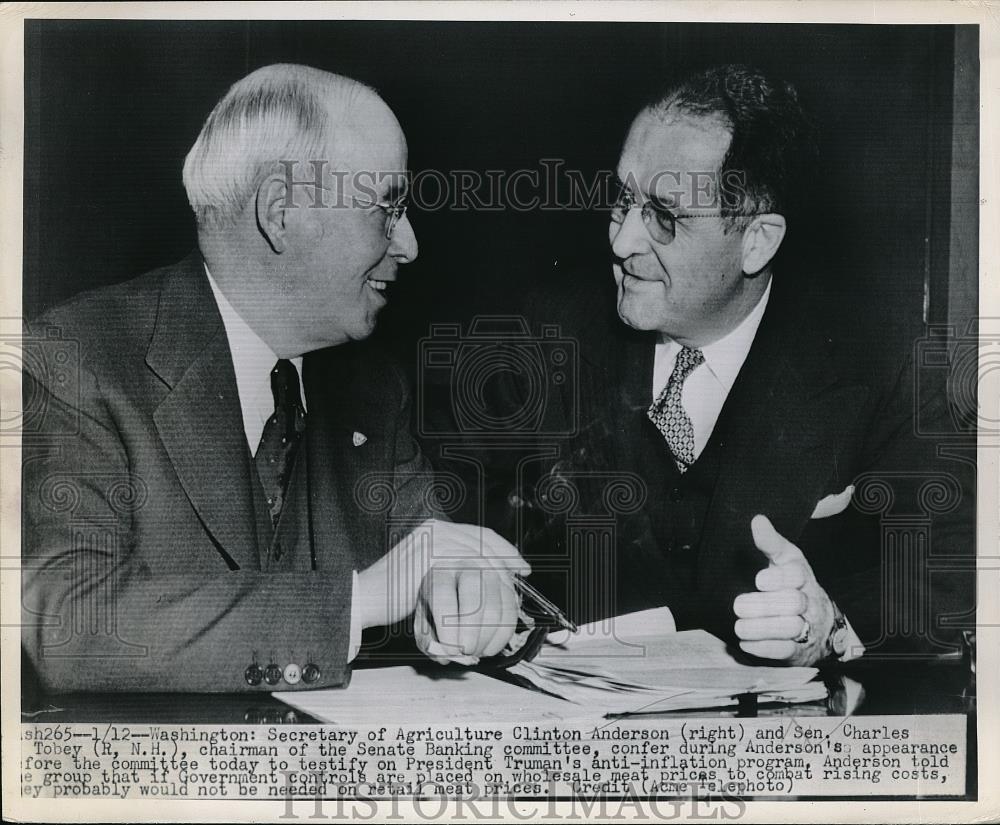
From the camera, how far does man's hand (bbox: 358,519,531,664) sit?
2.29m

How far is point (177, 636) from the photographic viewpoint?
2.26 m

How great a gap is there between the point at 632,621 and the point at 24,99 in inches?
73.3

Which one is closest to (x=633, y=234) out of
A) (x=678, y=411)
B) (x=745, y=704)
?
(x=678, y=411)

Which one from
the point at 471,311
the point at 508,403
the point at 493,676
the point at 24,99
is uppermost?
the point at 24,99

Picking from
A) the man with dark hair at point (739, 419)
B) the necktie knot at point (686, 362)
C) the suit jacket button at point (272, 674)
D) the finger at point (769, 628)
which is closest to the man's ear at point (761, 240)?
the man with dark hair at point (739, 419)

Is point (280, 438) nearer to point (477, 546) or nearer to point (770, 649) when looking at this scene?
point (477, 546)

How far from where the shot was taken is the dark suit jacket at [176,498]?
2258mm

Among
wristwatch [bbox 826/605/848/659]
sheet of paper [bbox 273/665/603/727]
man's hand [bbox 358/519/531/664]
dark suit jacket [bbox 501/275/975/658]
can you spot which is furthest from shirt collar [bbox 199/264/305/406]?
wristwatch [bbox 826/605/848/659]

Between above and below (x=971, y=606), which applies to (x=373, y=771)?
below

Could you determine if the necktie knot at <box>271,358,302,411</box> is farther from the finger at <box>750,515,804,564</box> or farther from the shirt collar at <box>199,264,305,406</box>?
the finger at <box>750,515,804,564</box>

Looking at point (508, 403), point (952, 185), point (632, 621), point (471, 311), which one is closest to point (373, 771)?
point (632, 621)

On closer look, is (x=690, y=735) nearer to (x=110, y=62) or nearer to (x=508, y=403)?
(x=508, y=403)

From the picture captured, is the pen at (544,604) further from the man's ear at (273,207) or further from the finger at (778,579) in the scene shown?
the man's ear at (273,207)

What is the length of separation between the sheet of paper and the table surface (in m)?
0.04
